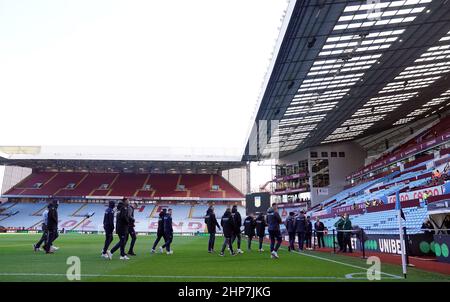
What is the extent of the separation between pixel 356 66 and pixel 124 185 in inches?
1749

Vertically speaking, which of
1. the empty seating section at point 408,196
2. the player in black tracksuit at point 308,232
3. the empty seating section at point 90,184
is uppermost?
the empty seating section at point 90,184

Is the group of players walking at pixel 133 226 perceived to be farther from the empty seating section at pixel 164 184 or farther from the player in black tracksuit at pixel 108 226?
the empty seating section at pixel 164 184

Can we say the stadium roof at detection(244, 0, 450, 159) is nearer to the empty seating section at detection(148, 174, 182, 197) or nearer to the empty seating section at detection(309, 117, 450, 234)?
the empty seating section at detection(309, 117, 450, 234)

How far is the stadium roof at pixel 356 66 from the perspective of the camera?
17.6 m

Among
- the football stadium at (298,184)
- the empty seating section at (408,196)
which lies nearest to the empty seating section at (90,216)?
the football stadium at (298,184)

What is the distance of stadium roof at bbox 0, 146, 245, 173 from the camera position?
53.1 metres

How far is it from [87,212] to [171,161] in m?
14.4

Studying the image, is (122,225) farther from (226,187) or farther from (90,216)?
(226,187)

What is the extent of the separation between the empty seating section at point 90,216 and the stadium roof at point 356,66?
53.1 ft

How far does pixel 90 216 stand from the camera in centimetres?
5144

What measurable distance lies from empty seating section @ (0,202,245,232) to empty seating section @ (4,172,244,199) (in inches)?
69.3

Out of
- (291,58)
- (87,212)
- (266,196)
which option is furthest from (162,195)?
(291,58)

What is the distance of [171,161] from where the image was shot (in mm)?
54188

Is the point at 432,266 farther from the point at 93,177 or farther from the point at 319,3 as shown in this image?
the point at 93,177
